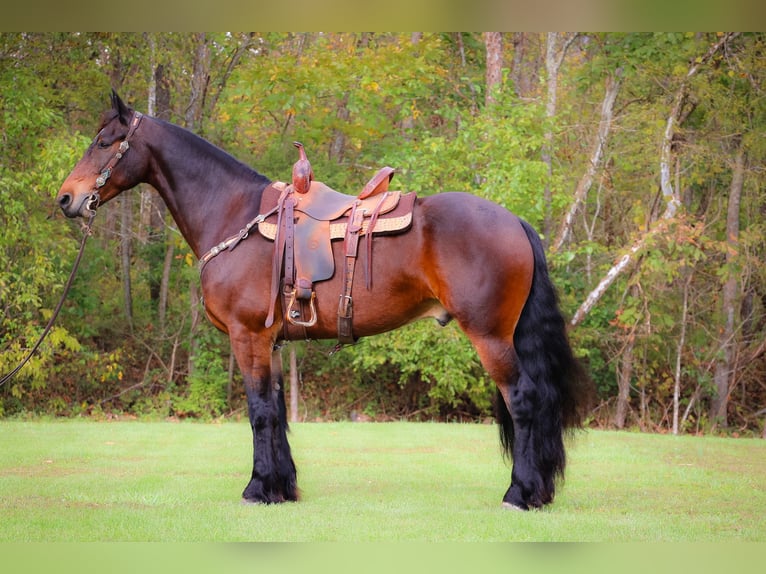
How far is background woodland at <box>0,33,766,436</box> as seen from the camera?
11844 mm

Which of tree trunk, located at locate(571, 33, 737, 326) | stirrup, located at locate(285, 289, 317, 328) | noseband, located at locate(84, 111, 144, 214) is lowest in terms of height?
stirrup, located at locate(285, 289, 317, 328)

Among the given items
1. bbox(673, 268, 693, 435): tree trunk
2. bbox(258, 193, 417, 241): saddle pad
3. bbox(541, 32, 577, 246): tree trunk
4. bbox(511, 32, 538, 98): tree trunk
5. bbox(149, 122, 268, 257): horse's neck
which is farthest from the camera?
bbox(511, 32, 538, 98): tree trunk

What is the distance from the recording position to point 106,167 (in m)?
5.42

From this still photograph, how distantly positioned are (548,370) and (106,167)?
3066 mm

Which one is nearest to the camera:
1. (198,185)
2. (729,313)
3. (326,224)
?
(326,224)

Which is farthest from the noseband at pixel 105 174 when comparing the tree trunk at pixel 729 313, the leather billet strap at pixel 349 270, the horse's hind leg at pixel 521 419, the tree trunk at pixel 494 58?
the tree trunk at pixel 729 313

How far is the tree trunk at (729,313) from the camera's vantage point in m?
12.4

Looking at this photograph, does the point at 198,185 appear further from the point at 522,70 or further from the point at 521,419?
the point at 522,70

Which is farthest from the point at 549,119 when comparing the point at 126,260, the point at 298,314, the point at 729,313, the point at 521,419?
the point at 521,419

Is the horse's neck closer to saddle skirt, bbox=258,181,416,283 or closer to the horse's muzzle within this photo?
saddle skirt, bbox=258,181,416,283

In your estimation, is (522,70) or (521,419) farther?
(522,70)

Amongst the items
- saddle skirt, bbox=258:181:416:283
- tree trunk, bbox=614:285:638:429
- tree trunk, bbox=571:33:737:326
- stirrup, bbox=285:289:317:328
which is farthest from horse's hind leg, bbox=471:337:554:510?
tree trunk, bbox=614:285:638:429

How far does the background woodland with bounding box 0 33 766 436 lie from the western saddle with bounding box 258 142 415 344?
20.1 feet
